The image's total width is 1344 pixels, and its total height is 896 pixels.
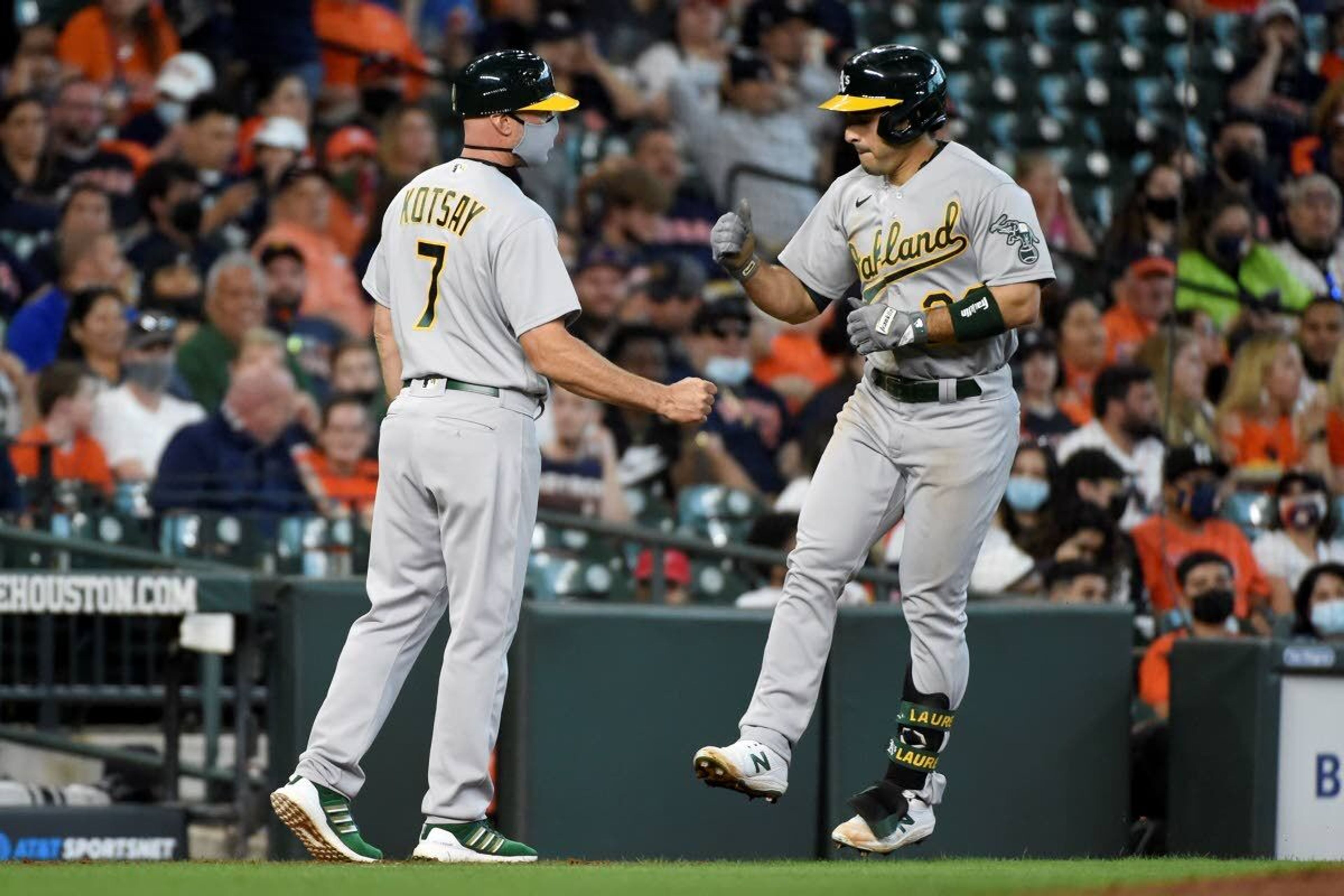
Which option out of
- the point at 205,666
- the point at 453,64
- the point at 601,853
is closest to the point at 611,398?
the point at 601,853

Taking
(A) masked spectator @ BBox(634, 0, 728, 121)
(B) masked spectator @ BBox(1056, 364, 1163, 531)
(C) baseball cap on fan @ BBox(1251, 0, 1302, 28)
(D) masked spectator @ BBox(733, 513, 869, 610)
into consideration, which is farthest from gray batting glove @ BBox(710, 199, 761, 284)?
(A) masked spectator @ BBox(634, 0, 728, 121)

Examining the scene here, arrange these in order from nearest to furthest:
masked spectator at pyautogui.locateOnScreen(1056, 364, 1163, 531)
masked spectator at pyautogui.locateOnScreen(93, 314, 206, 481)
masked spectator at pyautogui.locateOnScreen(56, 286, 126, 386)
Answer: masked spectator at pyautogui.locateOnScreen(93, 314, 206, 481)
masked spectator at pyautogui.locateOnScreen(1056, 364, 1163, 531)
masked spectator at pyautogui.locateOnScreen(56, 286, 126, 386)

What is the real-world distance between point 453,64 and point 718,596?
4.56 metres

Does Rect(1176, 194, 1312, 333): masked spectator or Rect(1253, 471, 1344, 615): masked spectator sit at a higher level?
Rect(1176, 194, 1312, 333): masked spectator

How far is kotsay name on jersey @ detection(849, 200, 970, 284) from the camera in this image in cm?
498

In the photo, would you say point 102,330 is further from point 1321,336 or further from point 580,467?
point 1321,336

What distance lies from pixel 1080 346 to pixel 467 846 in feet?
17.8

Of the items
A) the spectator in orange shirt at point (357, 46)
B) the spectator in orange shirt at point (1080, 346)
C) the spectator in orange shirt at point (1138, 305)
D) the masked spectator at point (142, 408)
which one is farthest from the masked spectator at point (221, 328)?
the spectator in orange shirt at point (1138, 305)

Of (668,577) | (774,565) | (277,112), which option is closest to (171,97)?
(277,112)

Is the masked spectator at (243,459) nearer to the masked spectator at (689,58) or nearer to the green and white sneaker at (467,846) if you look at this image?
the green and white sneaker at (467,846)

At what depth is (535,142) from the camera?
16.1 feet

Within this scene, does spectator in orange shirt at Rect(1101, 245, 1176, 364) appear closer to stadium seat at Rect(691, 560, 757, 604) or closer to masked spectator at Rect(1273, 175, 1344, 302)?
masked spectator at Rect(1273, 175, 1344, 302)

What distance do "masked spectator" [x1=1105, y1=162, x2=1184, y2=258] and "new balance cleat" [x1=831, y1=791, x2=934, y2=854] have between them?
5.29m

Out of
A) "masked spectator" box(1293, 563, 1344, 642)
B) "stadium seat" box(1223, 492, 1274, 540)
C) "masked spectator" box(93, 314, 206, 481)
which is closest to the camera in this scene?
"masked spectator" box(1293, 563, 1344, 642)
